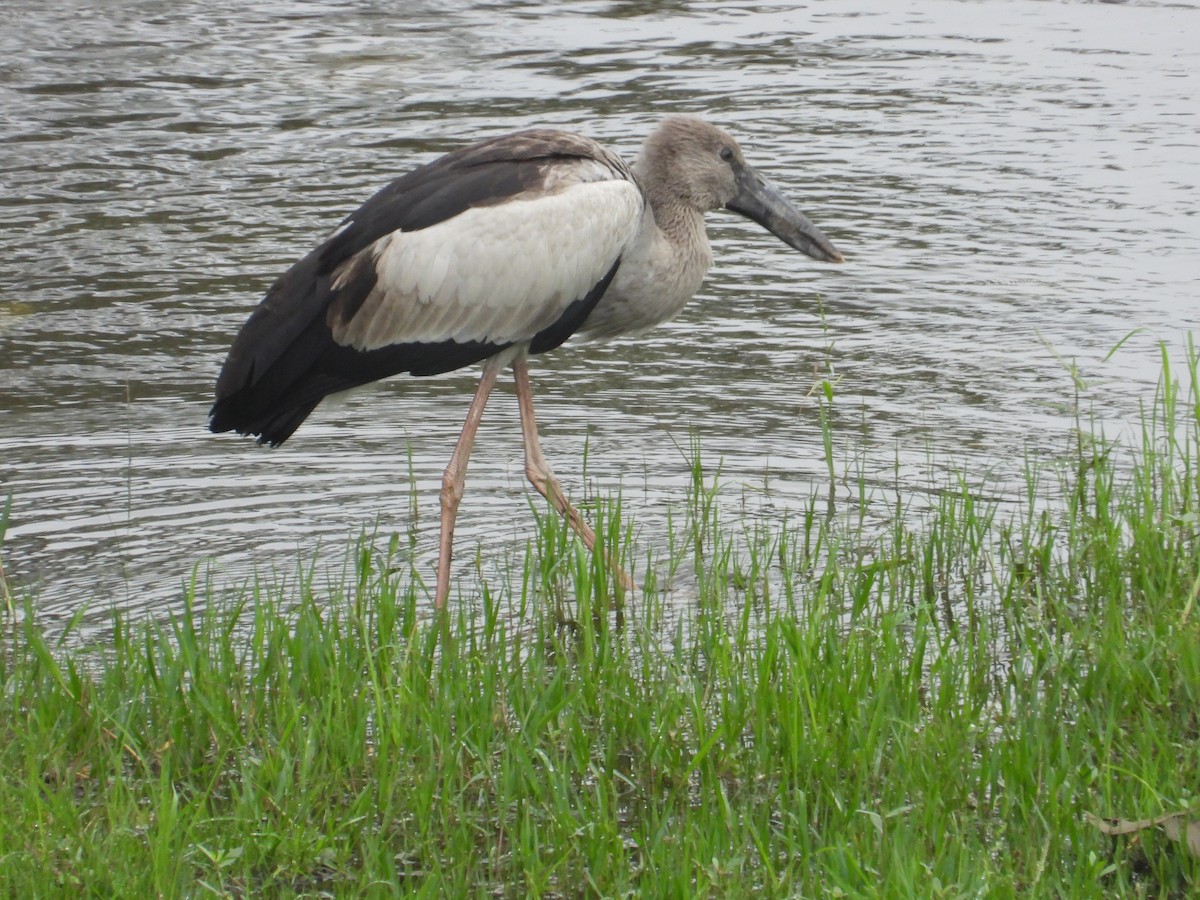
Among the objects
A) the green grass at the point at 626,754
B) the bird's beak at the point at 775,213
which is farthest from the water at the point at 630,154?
the green grass at the point at 626,754

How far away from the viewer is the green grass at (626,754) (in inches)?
143

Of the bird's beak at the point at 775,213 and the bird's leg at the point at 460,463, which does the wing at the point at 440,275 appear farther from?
the bird's beak at the point at 775,213

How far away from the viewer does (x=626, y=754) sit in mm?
4281

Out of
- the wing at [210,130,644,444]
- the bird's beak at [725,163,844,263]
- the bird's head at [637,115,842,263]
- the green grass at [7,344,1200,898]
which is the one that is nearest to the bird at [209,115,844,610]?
the wing at [210,130,644,444]

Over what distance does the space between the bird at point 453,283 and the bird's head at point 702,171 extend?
0.28 m

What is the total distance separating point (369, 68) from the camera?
1266cm

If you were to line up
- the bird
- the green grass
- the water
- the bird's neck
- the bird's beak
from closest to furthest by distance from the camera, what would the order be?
the green grass → the bird → the bird's neck → the bird's beak → the water

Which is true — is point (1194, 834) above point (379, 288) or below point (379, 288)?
below

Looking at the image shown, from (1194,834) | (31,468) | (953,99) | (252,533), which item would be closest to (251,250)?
(31,468)

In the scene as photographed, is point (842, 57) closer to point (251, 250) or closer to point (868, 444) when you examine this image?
point (251, 250)

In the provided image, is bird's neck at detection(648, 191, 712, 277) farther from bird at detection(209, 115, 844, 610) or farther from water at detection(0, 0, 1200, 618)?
water at detection(0, 0, 1200, 618)

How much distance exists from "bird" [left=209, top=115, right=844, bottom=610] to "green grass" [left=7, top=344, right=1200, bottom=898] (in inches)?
39.6

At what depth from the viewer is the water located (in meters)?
6.57

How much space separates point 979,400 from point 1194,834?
375 centimetres
